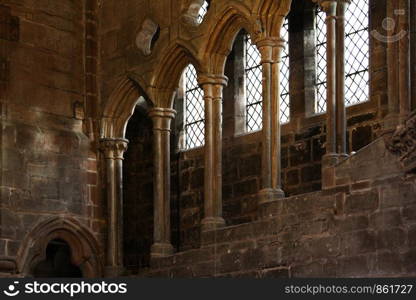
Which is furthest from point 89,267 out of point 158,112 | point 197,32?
point 197,32

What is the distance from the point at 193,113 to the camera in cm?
1856

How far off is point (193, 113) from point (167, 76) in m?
1.75

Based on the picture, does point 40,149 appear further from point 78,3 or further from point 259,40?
point 259,40

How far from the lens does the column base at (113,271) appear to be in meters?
16.9

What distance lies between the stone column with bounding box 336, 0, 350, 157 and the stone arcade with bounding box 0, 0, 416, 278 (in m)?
0.02

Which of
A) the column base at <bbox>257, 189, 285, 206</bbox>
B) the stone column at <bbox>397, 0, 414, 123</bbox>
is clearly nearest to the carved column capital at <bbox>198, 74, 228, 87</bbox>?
the column base at <bbox>257, 189, 285, 206</bbox>

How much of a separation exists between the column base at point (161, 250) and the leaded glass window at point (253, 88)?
225 centimetres

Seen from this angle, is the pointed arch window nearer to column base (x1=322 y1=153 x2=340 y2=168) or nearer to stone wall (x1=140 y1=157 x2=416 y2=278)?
stone wall (x1=140 y1=157 x2=416 y2=278)

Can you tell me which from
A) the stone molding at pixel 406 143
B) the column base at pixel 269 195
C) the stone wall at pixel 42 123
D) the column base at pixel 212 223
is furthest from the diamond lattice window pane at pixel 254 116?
the stone molding at pixel 406 143

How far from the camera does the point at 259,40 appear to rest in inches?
602

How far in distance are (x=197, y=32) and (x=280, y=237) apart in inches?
131

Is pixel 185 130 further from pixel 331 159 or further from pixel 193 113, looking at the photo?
pixel 331 159

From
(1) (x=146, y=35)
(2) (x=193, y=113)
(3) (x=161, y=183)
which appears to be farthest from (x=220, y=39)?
(2) (x=193, y=113)

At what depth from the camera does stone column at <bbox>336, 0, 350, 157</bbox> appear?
14.0 metres
